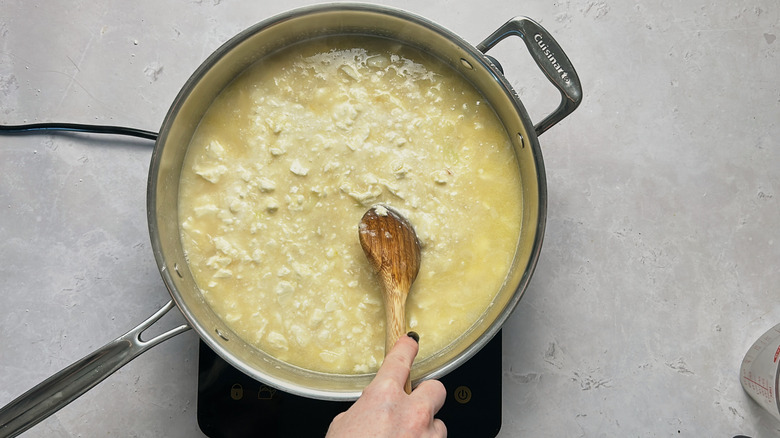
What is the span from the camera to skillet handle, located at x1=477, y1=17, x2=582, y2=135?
99 cm

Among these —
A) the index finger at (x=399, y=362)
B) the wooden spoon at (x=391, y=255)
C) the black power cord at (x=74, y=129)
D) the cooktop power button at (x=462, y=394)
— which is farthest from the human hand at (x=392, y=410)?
the black power cord at (x=74, y=129)

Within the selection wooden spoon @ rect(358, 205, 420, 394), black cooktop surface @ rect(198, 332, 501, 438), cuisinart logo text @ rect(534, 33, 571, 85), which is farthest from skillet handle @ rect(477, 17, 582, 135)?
black cooktop surface @ rect(198, 332, 501, 438)

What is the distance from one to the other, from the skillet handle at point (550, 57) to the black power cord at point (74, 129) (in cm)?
65

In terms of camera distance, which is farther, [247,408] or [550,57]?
[247,408]

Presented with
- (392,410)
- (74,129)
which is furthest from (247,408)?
(74,129)

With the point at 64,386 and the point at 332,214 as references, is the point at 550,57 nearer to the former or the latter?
the point at 332,214

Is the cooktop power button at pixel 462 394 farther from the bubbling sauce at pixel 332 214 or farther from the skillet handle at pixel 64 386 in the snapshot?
the skillet handle at pixel 64 386

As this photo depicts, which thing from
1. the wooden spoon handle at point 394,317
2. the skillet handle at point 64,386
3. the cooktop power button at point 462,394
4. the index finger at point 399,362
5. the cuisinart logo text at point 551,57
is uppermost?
the cuisinart logo text at point 551,57

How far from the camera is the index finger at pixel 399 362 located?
802mm

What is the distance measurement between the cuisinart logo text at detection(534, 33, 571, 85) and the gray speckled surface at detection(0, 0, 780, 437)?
7.5 inches

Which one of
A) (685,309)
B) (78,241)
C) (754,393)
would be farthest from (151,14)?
(754,393)

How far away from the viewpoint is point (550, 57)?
1.00 metres

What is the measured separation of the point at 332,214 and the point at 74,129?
55cm

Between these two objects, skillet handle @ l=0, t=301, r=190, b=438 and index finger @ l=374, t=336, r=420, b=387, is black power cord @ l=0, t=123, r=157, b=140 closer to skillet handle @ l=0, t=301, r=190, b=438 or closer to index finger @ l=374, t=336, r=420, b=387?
skillet handle @ l=0, t=301, r=190, b=438
